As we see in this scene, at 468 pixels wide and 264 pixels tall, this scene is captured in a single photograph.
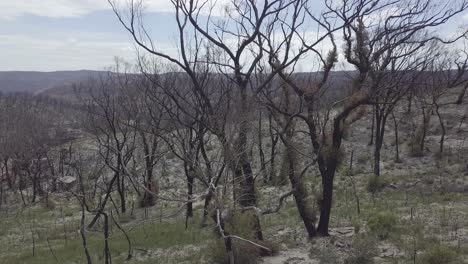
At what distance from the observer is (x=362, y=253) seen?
11.7 meters

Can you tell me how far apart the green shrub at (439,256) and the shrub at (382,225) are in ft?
8.03

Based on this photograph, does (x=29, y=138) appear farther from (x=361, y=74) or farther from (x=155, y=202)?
(x=361, y=74)

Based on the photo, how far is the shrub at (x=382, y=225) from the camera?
13922mm

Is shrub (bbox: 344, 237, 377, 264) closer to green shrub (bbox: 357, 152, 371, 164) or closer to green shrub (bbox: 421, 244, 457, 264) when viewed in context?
green shrub (bbox: 421, 244, 457, 264)

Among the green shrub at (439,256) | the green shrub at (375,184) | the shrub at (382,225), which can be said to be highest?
the green shrub at (439,256)

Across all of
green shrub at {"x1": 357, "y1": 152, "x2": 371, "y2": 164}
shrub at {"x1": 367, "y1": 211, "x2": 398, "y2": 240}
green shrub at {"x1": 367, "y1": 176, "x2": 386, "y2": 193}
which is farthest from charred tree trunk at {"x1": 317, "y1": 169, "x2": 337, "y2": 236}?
green shrub at {"x1": 357, "y1": 152, "x2": 371, "y2": 164}

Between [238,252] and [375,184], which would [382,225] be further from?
[375,184]

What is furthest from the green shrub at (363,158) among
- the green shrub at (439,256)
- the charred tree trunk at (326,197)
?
the green shrub at (439,256)

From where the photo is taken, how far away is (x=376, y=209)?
1762 centimetres

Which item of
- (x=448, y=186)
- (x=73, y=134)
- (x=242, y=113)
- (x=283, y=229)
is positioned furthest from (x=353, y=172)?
(x=73, y=134)

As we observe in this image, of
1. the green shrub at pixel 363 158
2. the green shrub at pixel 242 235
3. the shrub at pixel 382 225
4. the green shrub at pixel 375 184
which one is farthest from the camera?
the green shrub at pixel 363 158

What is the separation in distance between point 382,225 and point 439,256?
3206 mm

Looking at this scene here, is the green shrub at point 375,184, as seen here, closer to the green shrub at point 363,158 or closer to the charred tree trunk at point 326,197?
the green shrub at point 363,158

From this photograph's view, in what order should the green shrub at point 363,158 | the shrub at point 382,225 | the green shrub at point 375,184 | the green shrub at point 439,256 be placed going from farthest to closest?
the green shrub at point 363,158 → the green shrub at point 375,184 → the shrub at point 382,225 → the green shrub at point 439,256
